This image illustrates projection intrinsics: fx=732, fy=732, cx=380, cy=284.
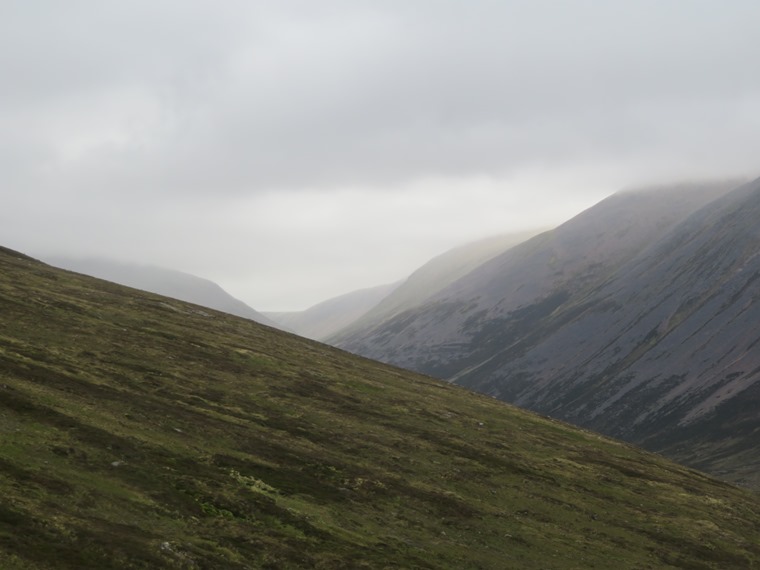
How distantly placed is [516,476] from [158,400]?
122ft

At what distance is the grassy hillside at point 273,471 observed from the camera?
4047 cm

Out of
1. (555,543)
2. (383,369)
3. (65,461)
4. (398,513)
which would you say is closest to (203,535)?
(65,461)

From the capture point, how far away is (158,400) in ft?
213

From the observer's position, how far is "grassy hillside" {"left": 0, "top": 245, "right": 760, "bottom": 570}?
4047cm

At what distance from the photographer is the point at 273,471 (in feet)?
184

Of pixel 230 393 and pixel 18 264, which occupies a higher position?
pixel 18 264

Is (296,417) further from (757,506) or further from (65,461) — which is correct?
(757,506)

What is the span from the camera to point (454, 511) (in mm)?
60219

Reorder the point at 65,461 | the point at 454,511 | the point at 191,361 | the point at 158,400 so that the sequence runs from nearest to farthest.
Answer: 1. the point at 65,461
2. the point at 454,511
3. the point at 158,400
4. the point at 191,361

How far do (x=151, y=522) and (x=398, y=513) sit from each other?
70.6 ft

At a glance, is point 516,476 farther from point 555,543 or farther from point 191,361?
point 191,361

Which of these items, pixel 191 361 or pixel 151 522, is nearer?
pixel 151 522

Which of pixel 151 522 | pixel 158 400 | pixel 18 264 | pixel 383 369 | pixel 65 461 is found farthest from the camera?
pixel 383 369

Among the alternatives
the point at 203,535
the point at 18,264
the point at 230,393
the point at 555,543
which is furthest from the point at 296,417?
the point at 18,264
